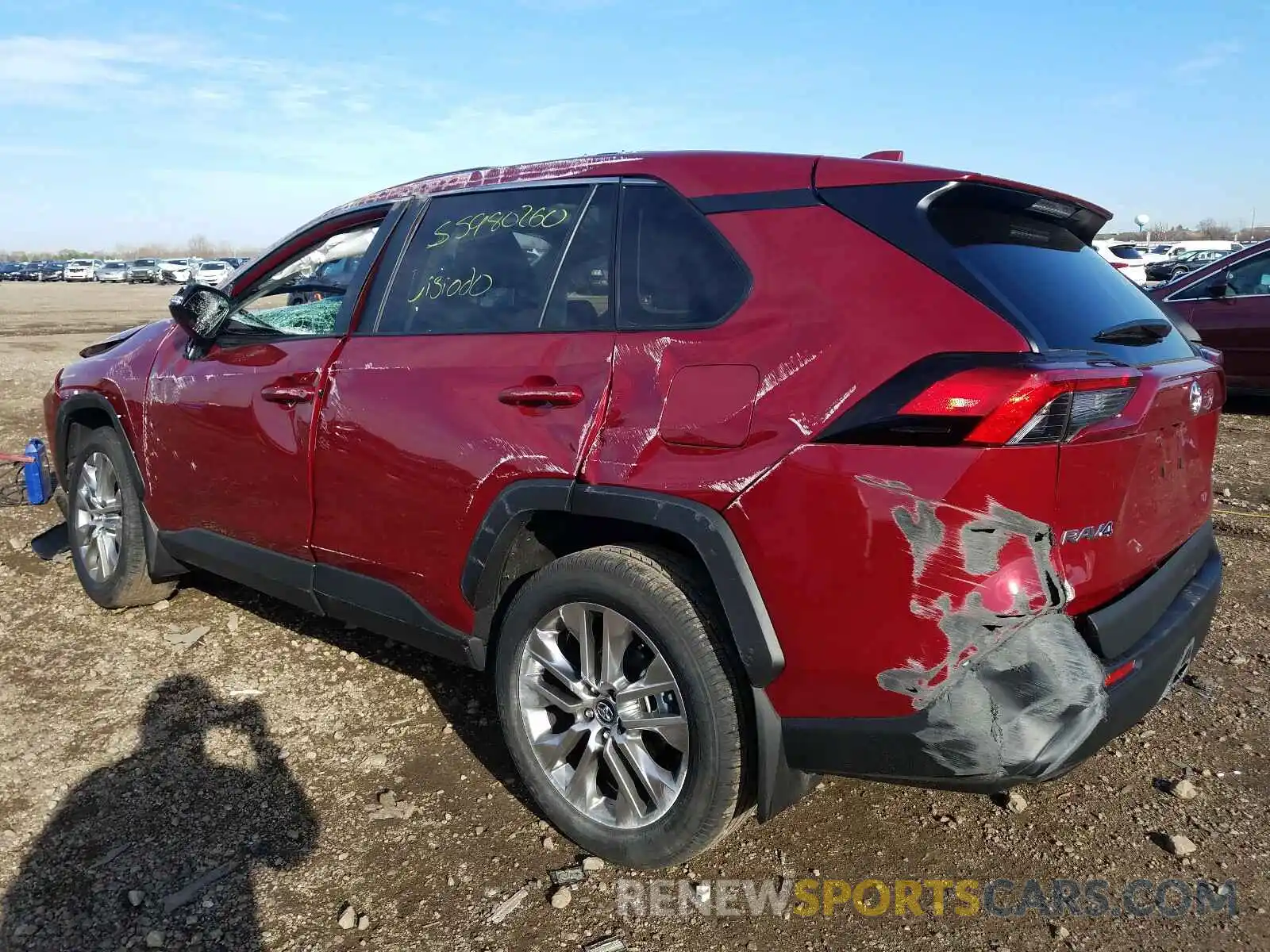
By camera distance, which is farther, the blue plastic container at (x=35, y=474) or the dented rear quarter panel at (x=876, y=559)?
the blue plastic container at (x=35, y=474)

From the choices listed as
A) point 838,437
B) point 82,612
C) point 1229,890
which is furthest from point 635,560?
point 82,612

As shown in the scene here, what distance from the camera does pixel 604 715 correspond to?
2.58 m

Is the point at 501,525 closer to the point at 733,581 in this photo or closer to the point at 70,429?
the point at 733,581

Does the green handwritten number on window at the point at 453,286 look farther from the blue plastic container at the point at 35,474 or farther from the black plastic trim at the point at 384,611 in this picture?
the blue plastic container at the point at 35,474

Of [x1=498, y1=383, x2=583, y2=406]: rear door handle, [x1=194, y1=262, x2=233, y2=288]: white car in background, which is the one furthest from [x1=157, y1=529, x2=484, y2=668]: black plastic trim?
[x1=194, y1=262, x2=233, y2=288]: white car in background

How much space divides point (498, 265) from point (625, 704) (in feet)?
4.58

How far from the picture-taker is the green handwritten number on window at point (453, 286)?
296 cm

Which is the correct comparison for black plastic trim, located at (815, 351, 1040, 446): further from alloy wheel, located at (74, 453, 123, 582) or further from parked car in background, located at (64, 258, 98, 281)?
parked car in background, located at (64, 258, 98, 281)

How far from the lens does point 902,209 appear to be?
222 centimetres

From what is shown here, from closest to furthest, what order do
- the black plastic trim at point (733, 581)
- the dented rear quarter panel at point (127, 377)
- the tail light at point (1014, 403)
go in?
the tail light at point (1014, 403)
the black plastic trim at point (733, 581)
the dented rear quarter panel at point (127, 377)

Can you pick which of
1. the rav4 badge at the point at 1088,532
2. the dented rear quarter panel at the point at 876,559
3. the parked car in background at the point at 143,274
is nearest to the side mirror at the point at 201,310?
the dented rear quarter panel at the point at 876,559

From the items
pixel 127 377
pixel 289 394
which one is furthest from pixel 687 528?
pixel 127 377

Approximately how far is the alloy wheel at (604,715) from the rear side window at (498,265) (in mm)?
859

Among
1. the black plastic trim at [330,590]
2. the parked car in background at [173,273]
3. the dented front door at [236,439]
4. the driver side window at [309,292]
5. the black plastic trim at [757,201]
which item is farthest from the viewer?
the parked car in background at [173,273]
